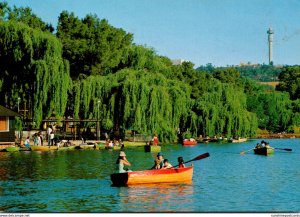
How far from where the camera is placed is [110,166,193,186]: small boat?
18141 mm

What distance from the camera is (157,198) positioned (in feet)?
51.1

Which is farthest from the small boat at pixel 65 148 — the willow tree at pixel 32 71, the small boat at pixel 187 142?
the small boat at pixel 187 142

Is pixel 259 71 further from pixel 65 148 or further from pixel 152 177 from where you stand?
pixel 152 177

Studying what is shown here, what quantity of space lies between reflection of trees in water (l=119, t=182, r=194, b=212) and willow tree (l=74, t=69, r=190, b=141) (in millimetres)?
18927

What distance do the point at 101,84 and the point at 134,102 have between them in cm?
288

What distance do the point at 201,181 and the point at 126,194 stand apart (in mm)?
4193

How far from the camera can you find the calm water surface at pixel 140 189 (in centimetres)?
1442

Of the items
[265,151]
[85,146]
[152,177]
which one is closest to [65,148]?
[85,146]

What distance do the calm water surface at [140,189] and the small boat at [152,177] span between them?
300 millimetres

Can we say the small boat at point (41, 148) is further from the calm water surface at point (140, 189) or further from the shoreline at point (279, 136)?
the shoreline at point (279, 136)

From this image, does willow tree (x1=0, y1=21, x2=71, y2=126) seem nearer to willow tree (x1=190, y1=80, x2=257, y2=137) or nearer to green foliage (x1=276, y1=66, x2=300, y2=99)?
willow tree (x1=190, y1=80, x2=257, y2=137)

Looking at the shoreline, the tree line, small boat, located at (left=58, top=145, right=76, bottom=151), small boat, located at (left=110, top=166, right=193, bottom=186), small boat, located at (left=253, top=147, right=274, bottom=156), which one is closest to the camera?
small boat, located at (left=110, top=166, right=193, bottom=186)

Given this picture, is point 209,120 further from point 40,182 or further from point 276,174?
point 40,182

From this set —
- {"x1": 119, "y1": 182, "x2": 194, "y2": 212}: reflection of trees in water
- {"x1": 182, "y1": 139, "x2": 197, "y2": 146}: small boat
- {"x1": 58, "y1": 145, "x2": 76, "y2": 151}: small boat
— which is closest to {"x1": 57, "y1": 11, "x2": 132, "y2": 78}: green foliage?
{"x1": 182, "y1": 139, "x2": 197, "y2": 146}: small boat
